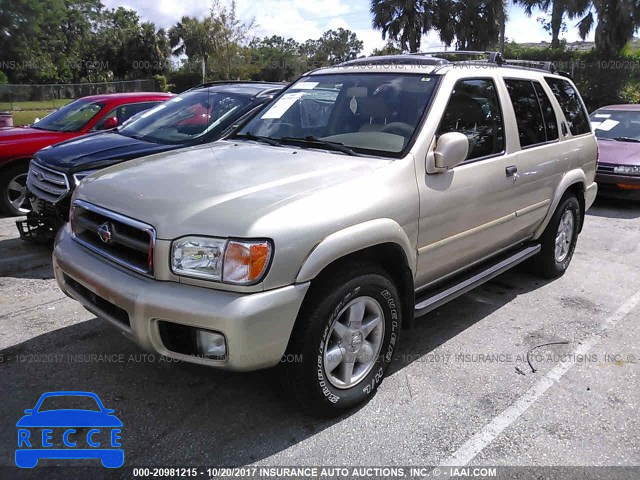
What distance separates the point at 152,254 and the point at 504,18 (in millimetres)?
34180

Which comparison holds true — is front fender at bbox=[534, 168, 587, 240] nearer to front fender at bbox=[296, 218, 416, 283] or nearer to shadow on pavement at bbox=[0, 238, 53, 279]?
front fender at bbox=[296, 218, 416, 283]

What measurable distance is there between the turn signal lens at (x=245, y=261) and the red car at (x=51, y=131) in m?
5.26

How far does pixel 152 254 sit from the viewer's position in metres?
2.59

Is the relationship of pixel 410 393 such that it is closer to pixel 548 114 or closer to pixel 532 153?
pixel 532 153

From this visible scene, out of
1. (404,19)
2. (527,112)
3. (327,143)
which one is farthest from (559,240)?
(404,19)

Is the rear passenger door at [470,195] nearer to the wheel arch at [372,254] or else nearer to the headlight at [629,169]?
the wheel arch at [372,254]

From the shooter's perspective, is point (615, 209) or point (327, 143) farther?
point (615, 209)

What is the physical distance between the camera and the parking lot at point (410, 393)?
9.07 ft

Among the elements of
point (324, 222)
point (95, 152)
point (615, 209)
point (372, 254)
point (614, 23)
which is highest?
point (614, 23)

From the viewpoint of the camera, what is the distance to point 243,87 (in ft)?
21.6

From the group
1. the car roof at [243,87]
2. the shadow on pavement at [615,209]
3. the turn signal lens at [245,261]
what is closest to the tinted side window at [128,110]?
the car roof at [243,87]

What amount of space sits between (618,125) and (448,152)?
8.02 meters

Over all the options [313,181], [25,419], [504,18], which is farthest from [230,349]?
[504,18]

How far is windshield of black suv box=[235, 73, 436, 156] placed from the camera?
3.48 metres
